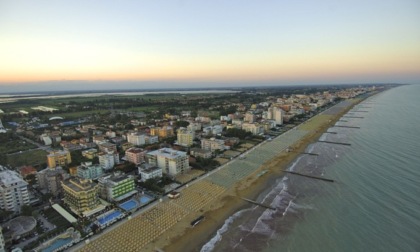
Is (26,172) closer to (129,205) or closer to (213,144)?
(129,205)

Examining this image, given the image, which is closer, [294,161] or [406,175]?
[406,175]

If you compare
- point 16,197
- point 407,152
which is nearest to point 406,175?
point 407,152

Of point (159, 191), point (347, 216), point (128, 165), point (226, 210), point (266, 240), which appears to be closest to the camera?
point (266, 240)

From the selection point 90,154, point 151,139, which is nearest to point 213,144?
point 151,139

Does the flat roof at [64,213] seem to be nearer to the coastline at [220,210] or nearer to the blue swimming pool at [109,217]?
the blue swimming pool at [109,217]

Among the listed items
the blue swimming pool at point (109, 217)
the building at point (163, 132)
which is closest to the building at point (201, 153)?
the building at point (163, 132)

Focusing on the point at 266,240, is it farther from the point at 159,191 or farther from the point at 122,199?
the point at 122,199

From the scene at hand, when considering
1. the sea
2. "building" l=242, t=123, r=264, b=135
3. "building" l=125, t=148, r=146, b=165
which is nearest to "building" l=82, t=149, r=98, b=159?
"building" l=125, t=148, r=146, b=165
